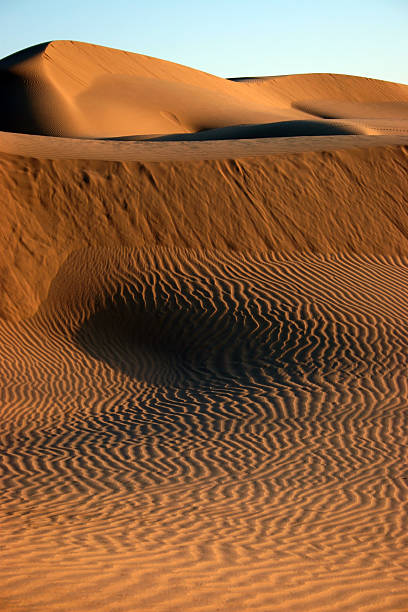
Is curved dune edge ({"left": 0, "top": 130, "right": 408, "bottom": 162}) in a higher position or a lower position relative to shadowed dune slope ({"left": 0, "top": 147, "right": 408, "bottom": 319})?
higher

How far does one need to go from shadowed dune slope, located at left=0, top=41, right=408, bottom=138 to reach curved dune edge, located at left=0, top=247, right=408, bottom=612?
67.6 ft

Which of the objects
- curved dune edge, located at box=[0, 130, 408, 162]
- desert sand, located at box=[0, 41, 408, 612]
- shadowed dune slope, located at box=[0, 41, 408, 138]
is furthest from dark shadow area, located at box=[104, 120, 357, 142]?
desert sand, located at box=[0, 41, 408, 612]

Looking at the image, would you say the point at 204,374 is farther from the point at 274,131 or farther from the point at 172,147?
the point at 274,131

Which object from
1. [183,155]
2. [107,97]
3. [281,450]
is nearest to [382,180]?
[183,155]

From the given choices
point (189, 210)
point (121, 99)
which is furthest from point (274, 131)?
point (121, 99)

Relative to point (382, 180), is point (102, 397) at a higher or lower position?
lower

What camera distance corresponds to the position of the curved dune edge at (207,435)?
193 inches

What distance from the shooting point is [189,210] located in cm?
1680

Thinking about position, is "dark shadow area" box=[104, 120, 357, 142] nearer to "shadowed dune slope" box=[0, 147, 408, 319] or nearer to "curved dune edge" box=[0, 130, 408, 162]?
"curved dune edge" box=[0, 130, 408, 162]

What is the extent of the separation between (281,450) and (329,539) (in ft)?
9.74

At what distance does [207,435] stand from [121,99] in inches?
1748

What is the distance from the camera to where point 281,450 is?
9.10m

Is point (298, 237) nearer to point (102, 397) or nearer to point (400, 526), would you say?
point (102, 397)

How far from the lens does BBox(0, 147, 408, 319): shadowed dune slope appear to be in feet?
51.6
